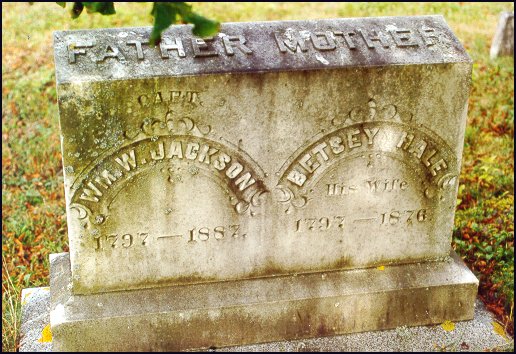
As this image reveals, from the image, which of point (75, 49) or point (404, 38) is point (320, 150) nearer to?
point (404, 38)

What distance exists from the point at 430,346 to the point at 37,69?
5.99 metres

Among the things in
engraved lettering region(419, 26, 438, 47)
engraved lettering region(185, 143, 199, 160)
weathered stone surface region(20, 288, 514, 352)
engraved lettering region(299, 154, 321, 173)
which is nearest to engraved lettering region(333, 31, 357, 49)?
engraved lettering region(419, 26, 438, 47)

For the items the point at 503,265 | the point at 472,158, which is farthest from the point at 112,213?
the point at 472,158

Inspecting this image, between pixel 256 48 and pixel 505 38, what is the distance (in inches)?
223

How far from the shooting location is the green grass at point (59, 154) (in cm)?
461

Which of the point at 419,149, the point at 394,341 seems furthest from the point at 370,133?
the point at 394,341

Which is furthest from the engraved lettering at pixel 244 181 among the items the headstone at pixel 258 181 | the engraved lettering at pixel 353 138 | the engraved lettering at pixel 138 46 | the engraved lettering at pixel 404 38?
the engraved lettering at pixel 404 38

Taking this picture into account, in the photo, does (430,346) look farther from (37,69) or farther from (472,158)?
(37,69)

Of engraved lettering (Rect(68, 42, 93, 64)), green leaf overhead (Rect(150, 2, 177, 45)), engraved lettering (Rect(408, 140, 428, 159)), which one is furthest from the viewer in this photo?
engraved lettering (Rect(408, 140, 428, 159))

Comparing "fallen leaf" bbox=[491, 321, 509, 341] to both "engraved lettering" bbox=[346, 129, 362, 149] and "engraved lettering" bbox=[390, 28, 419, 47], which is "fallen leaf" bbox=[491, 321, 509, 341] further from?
"engraved lettering" bbox=[390, 28, 419, 47]

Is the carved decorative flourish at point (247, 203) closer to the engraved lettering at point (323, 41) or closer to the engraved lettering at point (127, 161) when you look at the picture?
the engraved lettering at point (127, 161)

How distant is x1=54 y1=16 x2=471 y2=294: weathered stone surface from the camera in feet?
10.5

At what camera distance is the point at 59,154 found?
242 inches

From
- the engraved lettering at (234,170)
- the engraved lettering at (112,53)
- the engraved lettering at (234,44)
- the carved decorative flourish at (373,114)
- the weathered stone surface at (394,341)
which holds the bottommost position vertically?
the weathered stone surface at (394,341)
